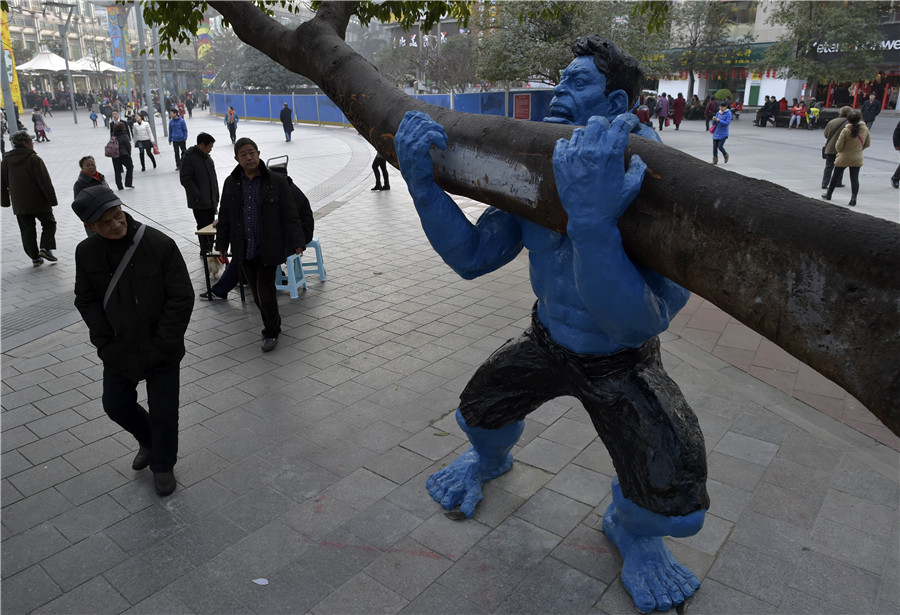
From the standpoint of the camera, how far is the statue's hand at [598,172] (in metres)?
1.75

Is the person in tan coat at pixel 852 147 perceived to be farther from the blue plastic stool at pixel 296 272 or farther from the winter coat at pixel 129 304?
the winter coat at pixel 129 304

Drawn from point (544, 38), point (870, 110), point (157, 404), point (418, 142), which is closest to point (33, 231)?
point (157, 404)

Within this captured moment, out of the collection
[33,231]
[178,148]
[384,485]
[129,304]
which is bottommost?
[384,485]

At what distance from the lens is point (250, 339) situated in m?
5.81

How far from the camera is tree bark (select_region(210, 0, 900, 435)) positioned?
1321 mm

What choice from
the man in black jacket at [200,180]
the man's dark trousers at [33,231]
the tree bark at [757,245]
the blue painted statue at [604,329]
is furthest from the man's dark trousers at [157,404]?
the man's dark trousers at [33,231]

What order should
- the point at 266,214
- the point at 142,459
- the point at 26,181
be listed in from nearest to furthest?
the point at 142,459
the point at 266,214
the point at 26,181

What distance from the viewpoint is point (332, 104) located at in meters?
32.2

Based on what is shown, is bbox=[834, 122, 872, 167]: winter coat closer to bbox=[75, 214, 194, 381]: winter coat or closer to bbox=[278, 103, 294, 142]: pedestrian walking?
bbox=[75, 214, 194, 381]: winter coat

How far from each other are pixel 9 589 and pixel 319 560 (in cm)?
138

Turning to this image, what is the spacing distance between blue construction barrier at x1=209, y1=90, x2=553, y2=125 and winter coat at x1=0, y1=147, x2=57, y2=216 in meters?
8.72

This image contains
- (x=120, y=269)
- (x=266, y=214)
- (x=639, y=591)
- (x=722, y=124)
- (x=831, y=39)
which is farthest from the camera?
(x=831, y=39)

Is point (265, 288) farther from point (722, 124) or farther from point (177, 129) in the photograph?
point (177, 129)

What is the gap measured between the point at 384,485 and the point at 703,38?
3391 cm
